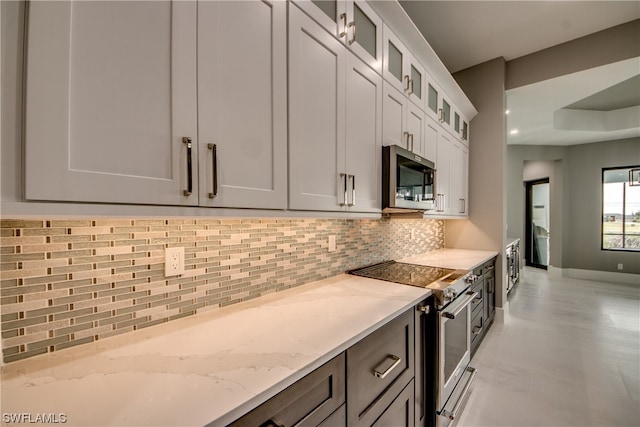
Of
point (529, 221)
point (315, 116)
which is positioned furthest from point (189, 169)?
point (529, 221)

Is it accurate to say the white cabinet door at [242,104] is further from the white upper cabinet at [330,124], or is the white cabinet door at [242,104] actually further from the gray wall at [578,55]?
the gray wall at [578,55]

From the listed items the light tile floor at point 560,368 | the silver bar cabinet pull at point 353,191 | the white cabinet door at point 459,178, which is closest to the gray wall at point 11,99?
the silver bar cabinet pull at point 353,191

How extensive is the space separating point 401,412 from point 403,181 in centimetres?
128

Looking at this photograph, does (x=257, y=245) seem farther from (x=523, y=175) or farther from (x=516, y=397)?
(x=523, y=175)

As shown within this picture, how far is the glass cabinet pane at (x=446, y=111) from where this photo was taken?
2693 millimetres

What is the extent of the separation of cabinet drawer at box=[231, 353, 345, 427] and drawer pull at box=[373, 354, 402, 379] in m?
0.22

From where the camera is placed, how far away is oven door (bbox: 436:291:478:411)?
1.49 metres

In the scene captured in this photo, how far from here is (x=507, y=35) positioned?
2854mm

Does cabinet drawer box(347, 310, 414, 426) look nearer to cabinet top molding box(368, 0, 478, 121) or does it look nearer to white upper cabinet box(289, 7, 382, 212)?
white upper cabinet box(289, 7, 382, 212)

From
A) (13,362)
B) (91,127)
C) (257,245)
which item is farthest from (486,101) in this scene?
(13,362)

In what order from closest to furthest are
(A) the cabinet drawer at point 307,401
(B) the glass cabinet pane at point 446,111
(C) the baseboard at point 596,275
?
(A) the cabinet drawer at point 307,401
(B) the glass cabinet pane at point 446,111
(C) the baseboard at point 596,275

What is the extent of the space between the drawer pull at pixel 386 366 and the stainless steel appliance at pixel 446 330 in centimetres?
32

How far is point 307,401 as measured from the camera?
0.79 m

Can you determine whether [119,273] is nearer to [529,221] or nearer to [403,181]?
[403,181]
